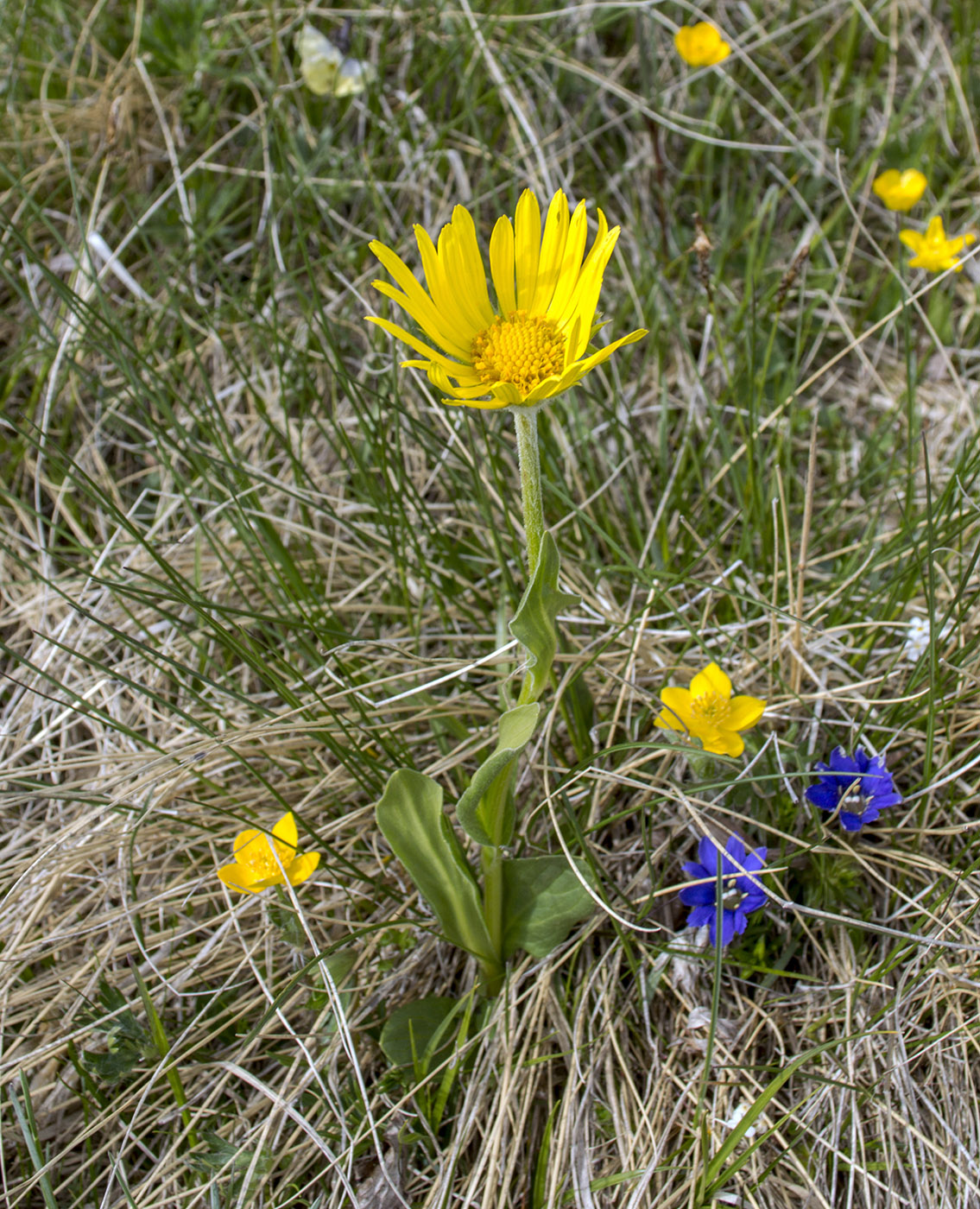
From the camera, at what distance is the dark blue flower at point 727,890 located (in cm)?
148

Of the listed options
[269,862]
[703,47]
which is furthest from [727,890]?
[703,47]

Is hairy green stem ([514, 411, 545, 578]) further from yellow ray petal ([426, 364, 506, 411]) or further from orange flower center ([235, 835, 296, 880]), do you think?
orange flower center ([235, 835, 296, 880])

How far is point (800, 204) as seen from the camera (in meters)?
2.62

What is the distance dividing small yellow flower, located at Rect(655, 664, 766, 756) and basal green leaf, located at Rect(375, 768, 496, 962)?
0.40m

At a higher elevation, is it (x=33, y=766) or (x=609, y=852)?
(x=33, y=766)

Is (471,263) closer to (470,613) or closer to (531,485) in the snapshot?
(531,485)

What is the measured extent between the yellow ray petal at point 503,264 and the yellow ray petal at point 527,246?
0.02 metres

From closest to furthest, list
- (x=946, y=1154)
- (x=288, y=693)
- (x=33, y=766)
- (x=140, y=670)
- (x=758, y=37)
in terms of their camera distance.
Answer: (x=946, y=1154) → (x=288, y=693) → (x=33, y=766) → (x=140, y=670) → (x=758, y=37)

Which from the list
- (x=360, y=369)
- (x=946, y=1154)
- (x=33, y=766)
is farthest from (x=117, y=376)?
(x=946, y=1154)

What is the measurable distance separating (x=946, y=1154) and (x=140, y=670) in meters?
1.66

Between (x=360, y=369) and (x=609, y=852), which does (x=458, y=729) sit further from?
(x=360, y=369)

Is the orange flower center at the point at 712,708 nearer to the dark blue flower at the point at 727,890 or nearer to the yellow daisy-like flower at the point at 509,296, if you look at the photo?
the dark blue flower at the point at 727,890

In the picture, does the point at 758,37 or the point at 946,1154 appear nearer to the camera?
the point at 946,1154

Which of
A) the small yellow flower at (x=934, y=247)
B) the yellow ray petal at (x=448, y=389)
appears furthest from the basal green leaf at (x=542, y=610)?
the small yellow flower at (x=934, y=247)
